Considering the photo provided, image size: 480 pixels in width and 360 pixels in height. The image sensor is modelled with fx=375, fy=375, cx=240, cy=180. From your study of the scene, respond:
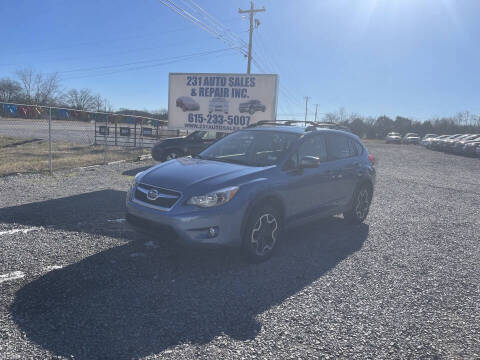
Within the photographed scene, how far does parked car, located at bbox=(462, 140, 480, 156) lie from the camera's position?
1036 inches

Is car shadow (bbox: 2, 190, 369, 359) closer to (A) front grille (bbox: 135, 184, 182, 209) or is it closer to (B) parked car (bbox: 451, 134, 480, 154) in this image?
(A) front grille (bbox: 135, 184, 182, 209)

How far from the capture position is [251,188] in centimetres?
427

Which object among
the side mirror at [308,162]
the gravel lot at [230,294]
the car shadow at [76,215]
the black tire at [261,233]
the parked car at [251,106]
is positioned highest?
the parked car at [251,106]

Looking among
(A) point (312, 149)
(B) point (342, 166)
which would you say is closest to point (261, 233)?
(A) point (312, 149)

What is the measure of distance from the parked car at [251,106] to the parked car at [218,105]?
2.17 feet

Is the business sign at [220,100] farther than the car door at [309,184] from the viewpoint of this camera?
Yes

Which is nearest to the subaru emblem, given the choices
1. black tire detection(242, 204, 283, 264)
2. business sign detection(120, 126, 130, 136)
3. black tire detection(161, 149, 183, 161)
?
black tire detection(242, 204, 283, 264)

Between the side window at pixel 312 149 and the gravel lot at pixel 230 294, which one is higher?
the side window at pixel 312 149

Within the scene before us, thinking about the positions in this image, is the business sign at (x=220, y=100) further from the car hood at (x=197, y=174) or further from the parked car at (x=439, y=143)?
the parked car at (x=439, y=143)

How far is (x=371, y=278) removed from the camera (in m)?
4.35

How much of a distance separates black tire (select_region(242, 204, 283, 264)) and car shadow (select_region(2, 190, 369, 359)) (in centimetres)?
Answer: 14

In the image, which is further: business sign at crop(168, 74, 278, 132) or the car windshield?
business sign at crop(168, 74, 278, 132)

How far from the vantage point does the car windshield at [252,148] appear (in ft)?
16.4

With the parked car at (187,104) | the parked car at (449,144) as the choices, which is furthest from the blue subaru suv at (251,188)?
the parked car at (449,144)
